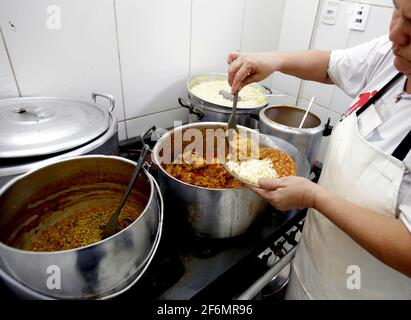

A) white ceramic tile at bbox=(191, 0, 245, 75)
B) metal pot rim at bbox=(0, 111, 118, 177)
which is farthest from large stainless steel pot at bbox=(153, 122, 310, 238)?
white ceramic tile at bbox=(191, 0, 245, 75)

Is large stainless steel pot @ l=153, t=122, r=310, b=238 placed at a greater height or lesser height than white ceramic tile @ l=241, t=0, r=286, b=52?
lesser

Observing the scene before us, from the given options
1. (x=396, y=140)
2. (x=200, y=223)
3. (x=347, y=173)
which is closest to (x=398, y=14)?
(x=396, y=140)

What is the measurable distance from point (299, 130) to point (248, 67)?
29 cm

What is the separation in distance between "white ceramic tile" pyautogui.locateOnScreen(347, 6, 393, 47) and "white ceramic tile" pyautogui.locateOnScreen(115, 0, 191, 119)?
0.76 metres

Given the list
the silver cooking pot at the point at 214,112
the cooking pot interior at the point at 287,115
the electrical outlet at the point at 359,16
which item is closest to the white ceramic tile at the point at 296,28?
the electrical outlet at the point at 359,16

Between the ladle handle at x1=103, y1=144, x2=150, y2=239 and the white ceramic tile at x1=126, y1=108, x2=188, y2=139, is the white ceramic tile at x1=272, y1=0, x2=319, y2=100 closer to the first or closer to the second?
the white ceramic tile at x1=126, y1=108, x2=188, y2=139

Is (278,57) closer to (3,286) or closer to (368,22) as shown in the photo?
(368,22)

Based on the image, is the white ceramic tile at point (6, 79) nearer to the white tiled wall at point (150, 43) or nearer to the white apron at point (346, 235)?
the white tiled wall at point (150, 43)

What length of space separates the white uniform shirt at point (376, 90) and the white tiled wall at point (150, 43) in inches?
19.1

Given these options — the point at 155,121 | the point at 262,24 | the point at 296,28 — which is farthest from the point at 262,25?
the point at 155,121

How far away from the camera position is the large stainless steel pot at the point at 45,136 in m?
0.61

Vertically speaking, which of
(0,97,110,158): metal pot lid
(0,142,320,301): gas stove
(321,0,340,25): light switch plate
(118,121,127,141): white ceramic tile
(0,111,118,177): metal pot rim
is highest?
(321,0,340,25): light switch plate

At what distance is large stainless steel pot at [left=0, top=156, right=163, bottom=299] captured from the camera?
453 millimetres

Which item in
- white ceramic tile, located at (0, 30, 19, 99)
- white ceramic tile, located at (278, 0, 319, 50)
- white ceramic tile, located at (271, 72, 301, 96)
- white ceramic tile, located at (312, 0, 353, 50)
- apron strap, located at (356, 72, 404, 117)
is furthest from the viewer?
white ceramic tile, located at (271, 72, 301, 96)
